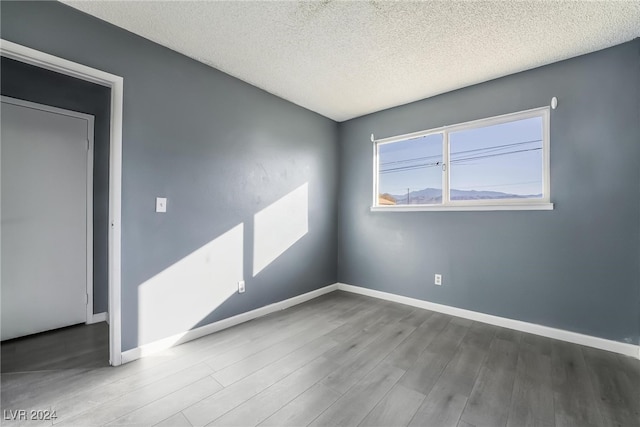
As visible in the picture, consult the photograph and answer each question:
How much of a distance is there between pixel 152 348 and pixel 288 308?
1460 millimetres

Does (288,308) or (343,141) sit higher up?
(343,141)

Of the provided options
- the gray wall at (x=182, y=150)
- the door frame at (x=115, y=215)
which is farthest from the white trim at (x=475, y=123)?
the door frame at (x=115, y=215)

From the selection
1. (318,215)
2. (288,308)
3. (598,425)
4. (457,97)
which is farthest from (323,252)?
(598,425)

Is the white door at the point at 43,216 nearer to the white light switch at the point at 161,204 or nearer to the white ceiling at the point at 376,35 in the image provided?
the white light switch at the point at 161,204

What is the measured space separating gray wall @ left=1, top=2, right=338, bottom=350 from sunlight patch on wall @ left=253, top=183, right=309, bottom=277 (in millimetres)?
83

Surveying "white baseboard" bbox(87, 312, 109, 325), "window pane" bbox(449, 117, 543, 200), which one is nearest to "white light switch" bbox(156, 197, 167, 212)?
"white baseboard" bbox(87, 312, 109, 325)

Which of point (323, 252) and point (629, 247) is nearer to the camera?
point (629, 247)

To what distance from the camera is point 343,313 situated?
9.99 ft

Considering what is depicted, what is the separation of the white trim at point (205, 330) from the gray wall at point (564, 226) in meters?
1.54

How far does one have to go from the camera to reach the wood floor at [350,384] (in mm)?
1461

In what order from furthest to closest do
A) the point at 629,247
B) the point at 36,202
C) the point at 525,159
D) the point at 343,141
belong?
→ the point at 343,141 → the point at 525,159 → the point at 36,202 → the point at 629,247

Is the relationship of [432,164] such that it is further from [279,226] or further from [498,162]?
[279,226]

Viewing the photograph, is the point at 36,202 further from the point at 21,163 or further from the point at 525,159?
the point at 525,159

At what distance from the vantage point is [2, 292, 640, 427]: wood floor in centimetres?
146
